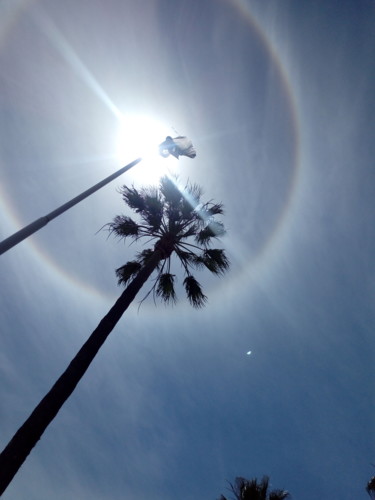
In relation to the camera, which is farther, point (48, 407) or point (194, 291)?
point (194, 291)

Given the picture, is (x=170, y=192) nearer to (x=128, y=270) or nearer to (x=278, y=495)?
(x=128, y=270)

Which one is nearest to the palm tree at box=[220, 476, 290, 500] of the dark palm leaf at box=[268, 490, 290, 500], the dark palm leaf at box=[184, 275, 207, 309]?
the dark palm leaf at box=[268, 490, 290, 500]

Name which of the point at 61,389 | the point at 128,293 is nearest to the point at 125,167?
the point at 128,293

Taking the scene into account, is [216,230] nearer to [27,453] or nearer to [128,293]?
[128,293]

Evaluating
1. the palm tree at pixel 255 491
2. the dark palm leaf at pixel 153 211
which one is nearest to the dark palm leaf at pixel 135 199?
the dark palm leaf at pixel 153 211

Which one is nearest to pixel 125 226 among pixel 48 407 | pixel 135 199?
pixel 135 199

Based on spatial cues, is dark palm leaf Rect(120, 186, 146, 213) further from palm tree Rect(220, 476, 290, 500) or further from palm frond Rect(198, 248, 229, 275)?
palm tree Rect(220, 476, 290, 500)

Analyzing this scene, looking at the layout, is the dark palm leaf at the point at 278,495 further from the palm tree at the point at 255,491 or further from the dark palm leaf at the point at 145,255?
the dark palm leaf at the point at 145,255

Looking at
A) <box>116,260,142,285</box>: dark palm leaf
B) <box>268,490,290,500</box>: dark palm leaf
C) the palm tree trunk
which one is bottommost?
the palm tree trunk

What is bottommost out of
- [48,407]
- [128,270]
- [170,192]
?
[48,407]
